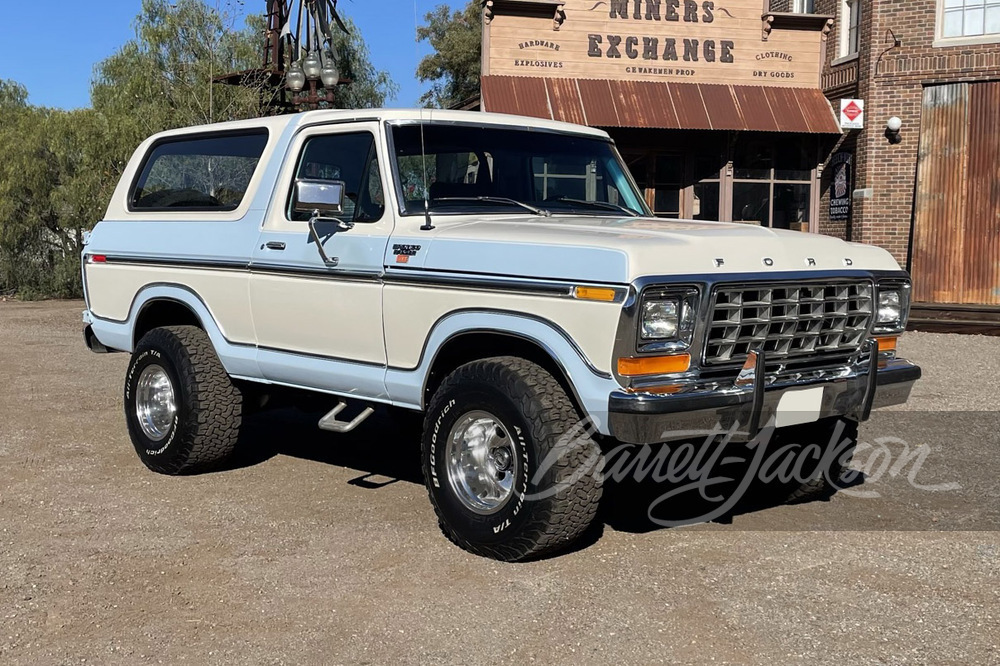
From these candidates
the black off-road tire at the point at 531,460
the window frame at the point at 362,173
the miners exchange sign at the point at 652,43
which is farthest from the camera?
the miners exchange sign at the point at 652,43

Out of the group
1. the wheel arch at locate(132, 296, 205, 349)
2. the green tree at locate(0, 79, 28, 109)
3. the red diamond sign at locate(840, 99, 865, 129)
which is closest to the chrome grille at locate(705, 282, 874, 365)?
the wheel arch at locate(132, 296, 205, 349)

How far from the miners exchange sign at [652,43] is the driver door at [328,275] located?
12.2 m

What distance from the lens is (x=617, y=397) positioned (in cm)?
412

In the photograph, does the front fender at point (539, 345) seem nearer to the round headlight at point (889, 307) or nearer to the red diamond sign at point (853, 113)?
the round headlight at point (889, 307)

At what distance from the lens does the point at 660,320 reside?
417 cm

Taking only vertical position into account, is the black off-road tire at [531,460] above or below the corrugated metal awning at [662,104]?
below

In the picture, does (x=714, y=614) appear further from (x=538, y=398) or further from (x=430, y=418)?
(x=430, y=418)

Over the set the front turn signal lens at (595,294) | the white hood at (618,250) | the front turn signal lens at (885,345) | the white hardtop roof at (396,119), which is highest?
the white hardtop roof at (396,119)

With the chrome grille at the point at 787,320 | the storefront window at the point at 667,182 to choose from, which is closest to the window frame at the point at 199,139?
the chrome grille at the point at 787,320

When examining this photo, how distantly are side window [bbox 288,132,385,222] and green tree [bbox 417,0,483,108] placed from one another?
3142 cm

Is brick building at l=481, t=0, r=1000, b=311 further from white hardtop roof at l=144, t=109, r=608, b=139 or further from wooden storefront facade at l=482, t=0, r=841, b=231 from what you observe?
white hardtop roof at l=144, t=109, r=608, b=139

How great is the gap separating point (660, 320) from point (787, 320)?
72 cm

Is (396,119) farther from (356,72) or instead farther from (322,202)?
(356,72)

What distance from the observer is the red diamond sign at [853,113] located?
1745 cm
